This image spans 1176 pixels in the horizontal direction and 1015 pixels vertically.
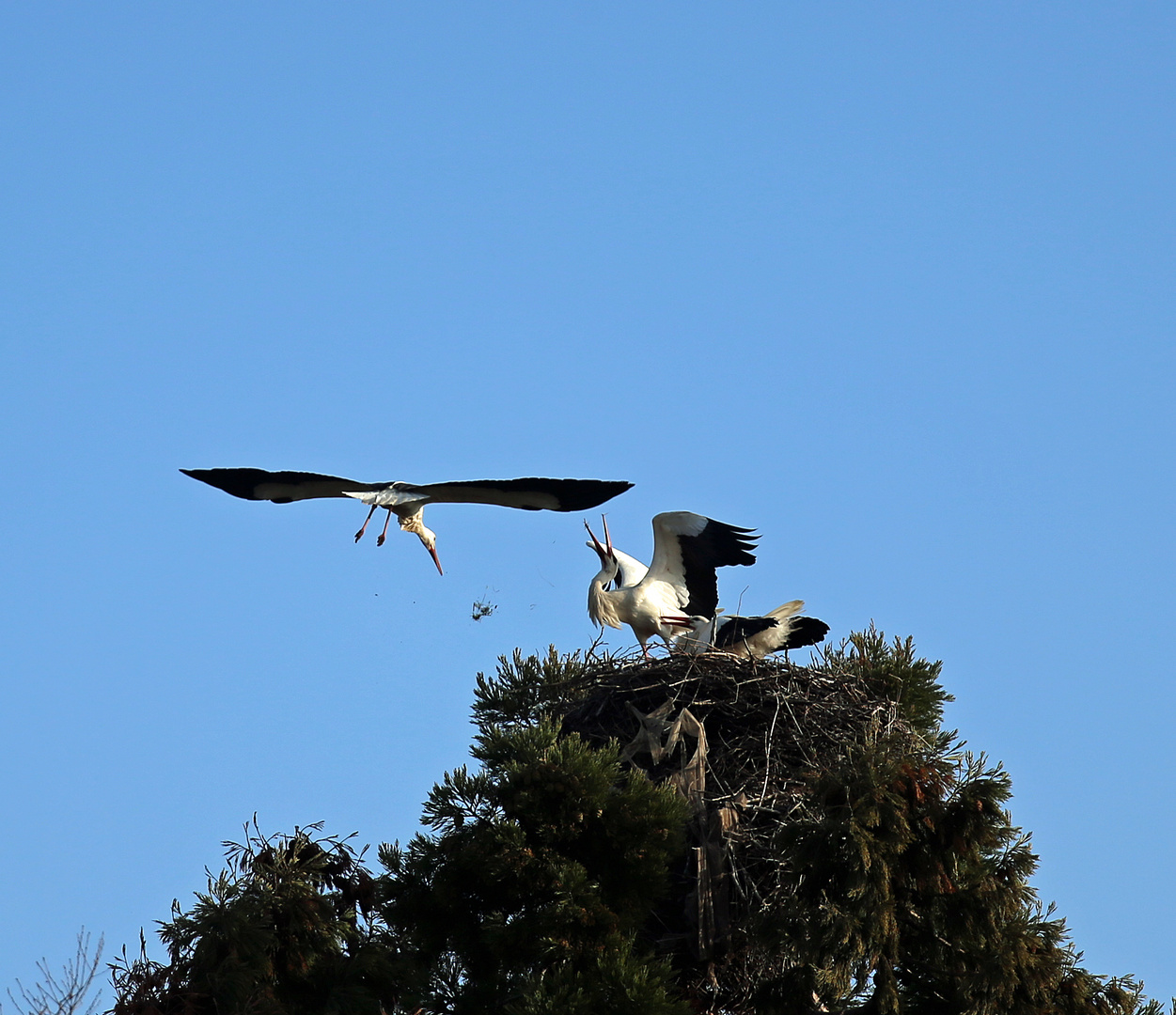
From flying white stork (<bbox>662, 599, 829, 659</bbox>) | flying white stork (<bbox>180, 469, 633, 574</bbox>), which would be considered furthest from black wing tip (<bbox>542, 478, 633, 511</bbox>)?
flying white stork (<bbox>662, 599, 829, 659</bbox>)

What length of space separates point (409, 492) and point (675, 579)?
404cm

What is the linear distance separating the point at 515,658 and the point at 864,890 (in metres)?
5.28

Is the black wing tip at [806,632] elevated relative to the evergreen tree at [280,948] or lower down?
→ elevated

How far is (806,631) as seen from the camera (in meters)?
14.6

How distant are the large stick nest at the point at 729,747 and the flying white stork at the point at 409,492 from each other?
174 centimetres

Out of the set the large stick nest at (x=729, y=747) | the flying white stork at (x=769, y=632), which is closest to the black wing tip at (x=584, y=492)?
the large stick nest at (x=729, y=747)

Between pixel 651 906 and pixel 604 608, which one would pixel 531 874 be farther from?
pixel 604 608

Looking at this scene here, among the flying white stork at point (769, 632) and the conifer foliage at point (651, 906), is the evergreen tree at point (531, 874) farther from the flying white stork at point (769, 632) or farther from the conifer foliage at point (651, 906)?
the flying white stork at point (769, 632)

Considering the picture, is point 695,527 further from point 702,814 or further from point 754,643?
point 702,814

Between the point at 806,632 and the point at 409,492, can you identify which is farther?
the point at 806,632

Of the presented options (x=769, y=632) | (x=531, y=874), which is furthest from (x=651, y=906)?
(x=769, y=632)

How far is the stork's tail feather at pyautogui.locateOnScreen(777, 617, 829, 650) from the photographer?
47.9ft

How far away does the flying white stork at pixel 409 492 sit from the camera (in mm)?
11961

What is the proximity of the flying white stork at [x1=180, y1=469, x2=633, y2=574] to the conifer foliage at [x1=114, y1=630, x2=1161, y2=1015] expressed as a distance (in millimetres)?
1902
